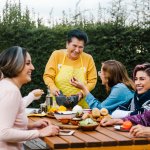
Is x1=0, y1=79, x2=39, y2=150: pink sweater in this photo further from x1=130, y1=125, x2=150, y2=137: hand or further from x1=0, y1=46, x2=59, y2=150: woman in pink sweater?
x1=130, y1=125, x2=150, y2=137: hand

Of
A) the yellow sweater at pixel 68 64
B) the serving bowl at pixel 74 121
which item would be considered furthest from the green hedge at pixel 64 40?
the serving bowl at pixel 74 121

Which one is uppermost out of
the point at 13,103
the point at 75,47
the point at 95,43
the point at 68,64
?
the point at 95,43

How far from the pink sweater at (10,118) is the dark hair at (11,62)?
76 millimetres

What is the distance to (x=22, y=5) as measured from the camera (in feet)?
34.8

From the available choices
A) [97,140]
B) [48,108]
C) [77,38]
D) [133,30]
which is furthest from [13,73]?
[133,30]

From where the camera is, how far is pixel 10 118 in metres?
3.60

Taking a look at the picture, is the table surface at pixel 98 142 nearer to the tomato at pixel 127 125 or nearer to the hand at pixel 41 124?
the tomato at pixel 127 125

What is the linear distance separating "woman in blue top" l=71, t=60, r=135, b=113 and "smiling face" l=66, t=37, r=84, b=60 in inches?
23.4

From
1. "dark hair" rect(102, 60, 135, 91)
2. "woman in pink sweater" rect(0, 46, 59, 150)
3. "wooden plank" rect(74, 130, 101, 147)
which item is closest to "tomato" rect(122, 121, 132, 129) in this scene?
"wooden plank" rect(74, 130, 101, 147)

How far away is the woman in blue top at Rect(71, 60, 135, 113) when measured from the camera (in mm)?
5500

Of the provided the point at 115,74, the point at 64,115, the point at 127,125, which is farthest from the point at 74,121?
the point at 115,74

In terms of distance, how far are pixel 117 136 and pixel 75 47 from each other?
97.6 inches

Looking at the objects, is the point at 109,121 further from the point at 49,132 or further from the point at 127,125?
the point at 49,132

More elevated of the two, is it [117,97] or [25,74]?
[25,74]
